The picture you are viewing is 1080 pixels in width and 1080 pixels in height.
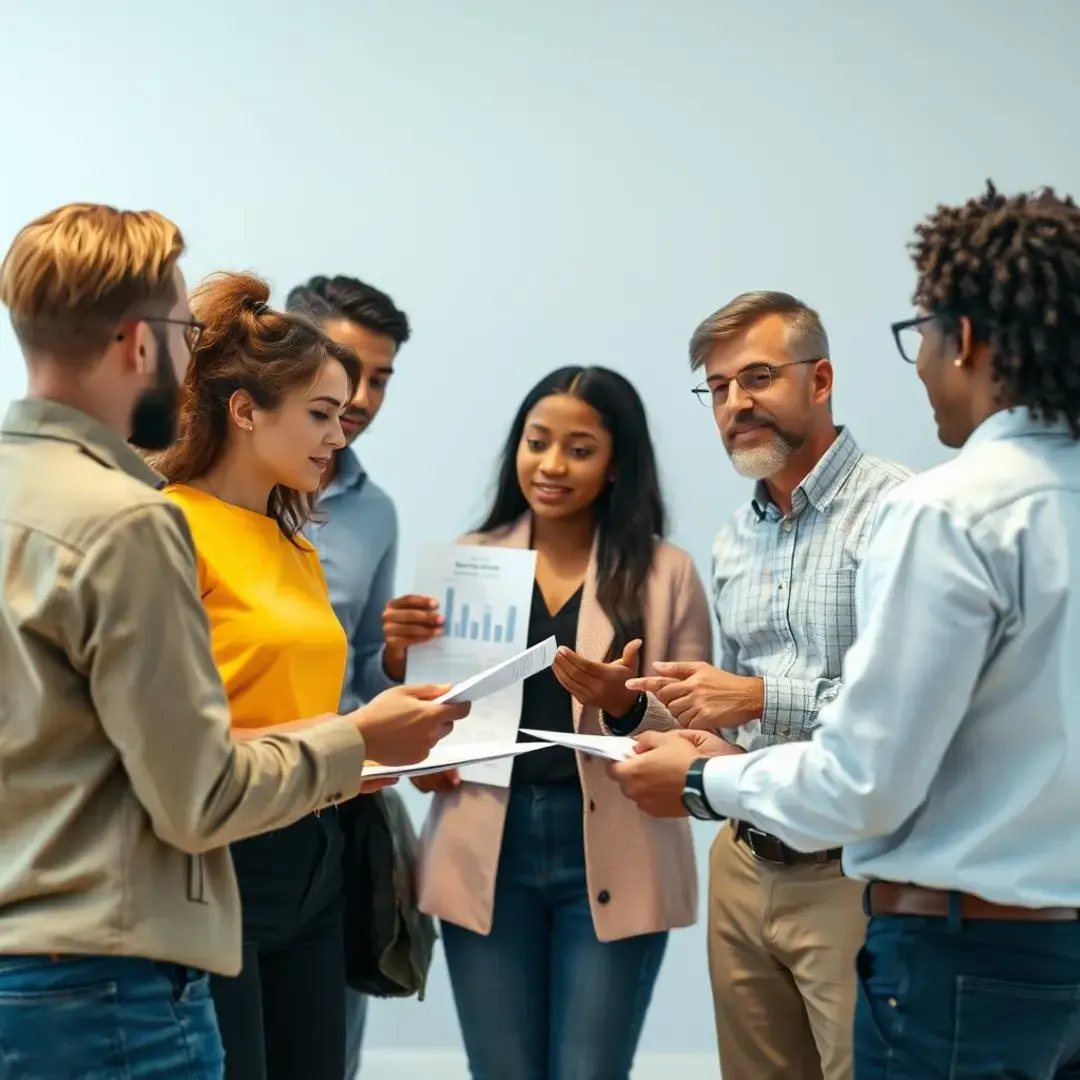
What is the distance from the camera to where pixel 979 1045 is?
149 centimetres

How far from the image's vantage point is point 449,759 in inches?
80.7

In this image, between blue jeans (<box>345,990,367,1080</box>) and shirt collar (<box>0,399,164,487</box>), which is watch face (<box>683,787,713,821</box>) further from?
blue jeans (<box>345,990,367,1080</box>)

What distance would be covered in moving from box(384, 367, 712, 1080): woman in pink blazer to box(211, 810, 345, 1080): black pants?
0.38m

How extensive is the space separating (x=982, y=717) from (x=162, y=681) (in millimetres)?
859

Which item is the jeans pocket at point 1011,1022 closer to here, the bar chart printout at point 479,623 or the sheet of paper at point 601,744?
the sheet of paper at point 601,744

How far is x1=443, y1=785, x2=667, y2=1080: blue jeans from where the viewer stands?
246cm

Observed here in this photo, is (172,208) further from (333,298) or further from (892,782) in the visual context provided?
(892,782)

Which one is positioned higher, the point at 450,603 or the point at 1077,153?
the point at 1077,153

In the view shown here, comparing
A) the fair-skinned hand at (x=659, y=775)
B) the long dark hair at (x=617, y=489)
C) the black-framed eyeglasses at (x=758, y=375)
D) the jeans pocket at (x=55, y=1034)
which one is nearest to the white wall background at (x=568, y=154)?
the long dark hair at (x=617, y=489)

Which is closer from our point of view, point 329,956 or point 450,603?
point 329,956

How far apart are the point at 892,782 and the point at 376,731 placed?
24.7 inches

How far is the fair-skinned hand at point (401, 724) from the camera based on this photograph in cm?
173

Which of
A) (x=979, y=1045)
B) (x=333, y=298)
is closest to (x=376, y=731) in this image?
(x=979, y=1045)

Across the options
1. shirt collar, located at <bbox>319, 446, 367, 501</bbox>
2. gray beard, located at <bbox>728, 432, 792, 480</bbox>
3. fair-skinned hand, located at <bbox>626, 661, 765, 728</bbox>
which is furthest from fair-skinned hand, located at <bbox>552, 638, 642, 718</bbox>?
shirt collar, located at <bbox>319, 446, 367, 501</bbox>
